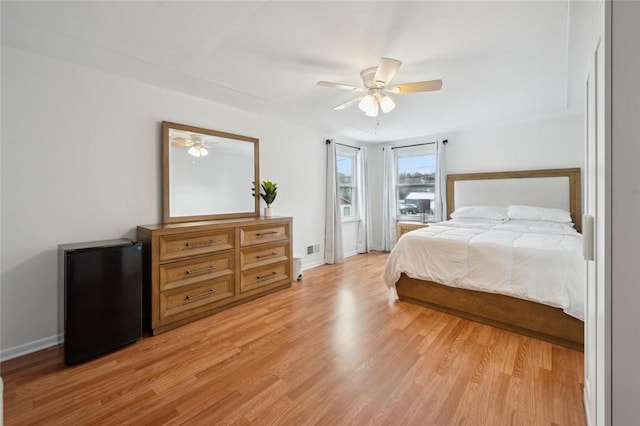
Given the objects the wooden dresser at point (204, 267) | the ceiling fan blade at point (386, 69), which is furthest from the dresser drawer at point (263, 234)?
the ceiling fan blade at point (386, 69)

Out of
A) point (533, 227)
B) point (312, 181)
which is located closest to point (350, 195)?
point (312, 181)

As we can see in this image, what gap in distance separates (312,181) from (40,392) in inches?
148

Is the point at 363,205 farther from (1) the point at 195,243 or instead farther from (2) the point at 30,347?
(2) the point at 30,347

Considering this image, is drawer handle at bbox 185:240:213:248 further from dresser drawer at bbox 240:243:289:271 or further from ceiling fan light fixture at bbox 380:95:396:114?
ceiling fan light fixture at bbox 380:95:396:114

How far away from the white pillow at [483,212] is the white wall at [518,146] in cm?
76

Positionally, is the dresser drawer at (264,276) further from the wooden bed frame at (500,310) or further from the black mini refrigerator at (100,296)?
the wooden bed frame at (500,310)

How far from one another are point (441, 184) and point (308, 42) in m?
3.85

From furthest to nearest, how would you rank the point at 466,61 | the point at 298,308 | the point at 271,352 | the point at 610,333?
the point at 298,308, the point at 466,61, the point at 271,352, the point at 610,333

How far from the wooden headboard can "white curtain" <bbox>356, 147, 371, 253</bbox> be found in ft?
5.13

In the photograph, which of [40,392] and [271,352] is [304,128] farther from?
[40,392]

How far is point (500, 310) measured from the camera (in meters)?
2.48

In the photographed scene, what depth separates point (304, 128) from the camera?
452 centimetres

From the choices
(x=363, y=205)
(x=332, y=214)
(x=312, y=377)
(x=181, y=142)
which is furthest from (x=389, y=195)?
(x=312, y=377)

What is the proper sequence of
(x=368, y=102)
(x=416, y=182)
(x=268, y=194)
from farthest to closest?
(x=416, y=182) < (x=268, y=194) < (x=368, y=102)
